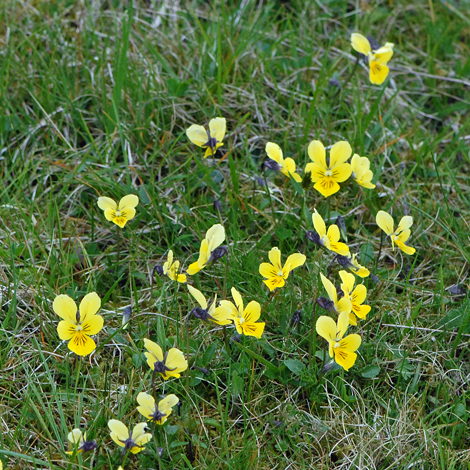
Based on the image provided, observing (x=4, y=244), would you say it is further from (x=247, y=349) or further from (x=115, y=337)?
(x=247, y=349)

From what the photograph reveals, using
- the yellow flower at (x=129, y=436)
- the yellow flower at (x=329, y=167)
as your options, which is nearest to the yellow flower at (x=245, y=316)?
the yellow flower at (x=129, y=436)

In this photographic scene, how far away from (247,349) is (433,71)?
227 cm

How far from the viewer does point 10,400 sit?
206cm

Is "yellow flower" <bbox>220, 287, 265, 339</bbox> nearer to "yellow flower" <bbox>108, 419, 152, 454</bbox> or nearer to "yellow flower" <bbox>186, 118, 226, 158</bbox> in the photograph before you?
"yellow flower" <bbox>108, 419, 152, 454</bbox>

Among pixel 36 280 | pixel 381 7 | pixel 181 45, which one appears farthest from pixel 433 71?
pixel 36 280

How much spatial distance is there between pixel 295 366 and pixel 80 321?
0.75 m

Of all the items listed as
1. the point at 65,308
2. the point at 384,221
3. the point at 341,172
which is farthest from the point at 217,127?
the point at 65,308

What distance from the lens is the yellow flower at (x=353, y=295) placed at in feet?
6.69

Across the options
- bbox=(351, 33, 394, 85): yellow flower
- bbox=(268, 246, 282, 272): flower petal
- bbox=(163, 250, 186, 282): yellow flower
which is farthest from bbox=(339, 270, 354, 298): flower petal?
bbox=(351, 33, 394, 85): yellow flower

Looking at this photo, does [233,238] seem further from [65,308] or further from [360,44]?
[360,44]

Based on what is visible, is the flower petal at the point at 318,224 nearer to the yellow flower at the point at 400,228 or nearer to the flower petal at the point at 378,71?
the yellow flower at the point at 400,228

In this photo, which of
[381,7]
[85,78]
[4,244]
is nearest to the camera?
[4,244]

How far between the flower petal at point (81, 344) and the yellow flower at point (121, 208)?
48 centimetres

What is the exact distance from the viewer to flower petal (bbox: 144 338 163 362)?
1828 mm
